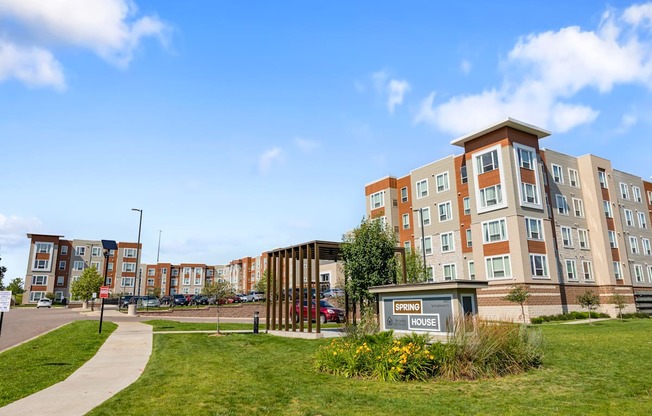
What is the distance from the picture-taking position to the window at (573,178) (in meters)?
44.2

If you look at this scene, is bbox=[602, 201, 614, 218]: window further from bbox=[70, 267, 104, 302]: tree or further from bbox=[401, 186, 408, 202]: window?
bbox=[70, 267, 104, 302]: tree

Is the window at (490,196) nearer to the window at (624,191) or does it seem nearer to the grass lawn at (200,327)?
the grass lawn at (200,327)

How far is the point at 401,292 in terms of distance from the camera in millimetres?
14422

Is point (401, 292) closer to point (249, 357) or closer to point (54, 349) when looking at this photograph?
point (249, 357)

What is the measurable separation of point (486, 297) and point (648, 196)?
109ft

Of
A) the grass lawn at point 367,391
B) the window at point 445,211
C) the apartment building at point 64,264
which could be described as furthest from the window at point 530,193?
the apartment building at point 64,264

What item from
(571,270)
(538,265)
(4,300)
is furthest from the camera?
(571,270)

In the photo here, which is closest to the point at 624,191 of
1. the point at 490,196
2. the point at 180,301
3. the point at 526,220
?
the point at 526,220

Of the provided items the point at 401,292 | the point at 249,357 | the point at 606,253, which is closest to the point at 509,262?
the point at 606,253

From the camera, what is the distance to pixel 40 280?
87062 millimetres

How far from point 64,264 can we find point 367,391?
10320 centimetres

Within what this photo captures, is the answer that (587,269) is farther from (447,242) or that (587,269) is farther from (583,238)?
(447,242)

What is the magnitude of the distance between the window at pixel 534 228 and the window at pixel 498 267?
296 centimetres

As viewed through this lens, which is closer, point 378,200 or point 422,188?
point 422,188
